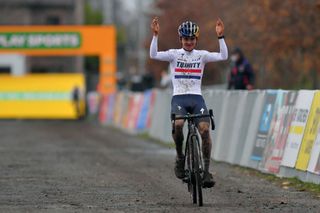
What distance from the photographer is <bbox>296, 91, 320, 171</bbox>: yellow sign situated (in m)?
13.3

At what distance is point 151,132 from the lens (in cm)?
2778

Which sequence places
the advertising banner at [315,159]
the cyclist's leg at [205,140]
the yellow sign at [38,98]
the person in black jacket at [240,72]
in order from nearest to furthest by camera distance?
the cyclist's leg at [205,140], the advertising banner at [315,159], the person in black jacket at [240,72], the yellow sign at [38,98]

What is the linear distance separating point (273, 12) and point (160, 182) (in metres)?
20.3

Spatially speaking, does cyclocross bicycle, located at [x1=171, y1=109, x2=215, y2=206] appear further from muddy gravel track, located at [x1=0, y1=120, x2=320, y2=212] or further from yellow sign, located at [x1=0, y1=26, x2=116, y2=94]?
yellow sign, located at [x1=0, y1=26, x2=116, y2=94]

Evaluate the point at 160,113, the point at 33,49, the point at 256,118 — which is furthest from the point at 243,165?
the point at 33,49

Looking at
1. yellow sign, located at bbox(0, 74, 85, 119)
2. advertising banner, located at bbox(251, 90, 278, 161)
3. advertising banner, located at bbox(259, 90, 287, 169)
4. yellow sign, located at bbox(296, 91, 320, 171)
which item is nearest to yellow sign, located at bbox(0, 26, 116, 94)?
yellow sign, located at bbox(0, 74, 85, 119)

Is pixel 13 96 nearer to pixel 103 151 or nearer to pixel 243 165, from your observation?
pixel 103 151

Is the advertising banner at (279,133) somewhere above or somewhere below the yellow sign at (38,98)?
above

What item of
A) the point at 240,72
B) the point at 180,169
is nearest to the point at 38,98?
the point at 240,72

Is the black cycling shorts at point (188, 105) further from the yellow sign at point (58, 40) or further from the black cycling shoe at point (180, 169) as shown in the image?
the yellow sign at point (58, 40)

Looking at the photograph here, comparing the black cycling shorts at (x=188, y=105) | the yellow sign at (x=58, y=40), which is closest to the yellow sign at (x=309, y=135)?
the black cycling shorts at (x=188, y=105)

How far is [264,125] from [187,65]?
4.64 metres

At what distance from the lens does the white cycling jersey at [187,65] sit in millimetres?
11508

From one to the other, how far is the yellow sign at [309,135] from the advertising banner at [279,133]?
0.91 m
